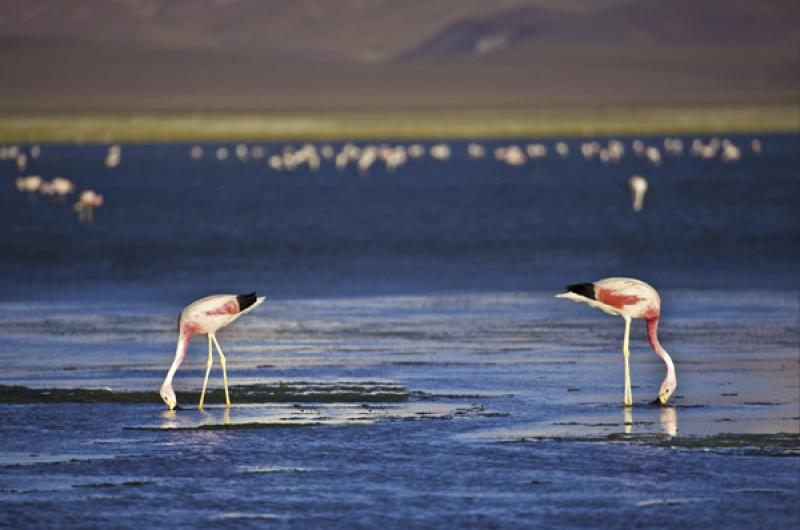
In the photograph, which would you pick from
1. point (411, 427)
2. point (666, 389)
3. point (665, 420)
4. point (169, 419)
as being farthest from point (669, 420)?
point (169, 419)

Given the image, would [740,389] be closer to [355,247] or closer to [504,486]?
[504,486]

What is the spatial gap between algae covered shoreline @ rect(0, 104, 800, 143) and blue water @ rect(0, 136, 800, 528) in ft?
318

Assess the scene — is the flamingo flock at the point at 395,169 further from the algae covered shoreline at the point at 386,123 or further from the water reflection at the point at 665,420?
the algae covered shoreline at the point at 386,123

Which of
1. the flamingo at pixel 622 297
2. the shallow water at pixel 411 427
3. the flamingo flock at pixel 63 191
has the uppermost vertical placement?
the flamingo flock at pixel 63 191

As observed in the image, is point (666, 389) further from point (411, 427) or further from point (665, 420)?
point (411, 427)

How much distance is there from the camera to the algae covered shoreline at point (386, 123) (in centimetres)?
13750

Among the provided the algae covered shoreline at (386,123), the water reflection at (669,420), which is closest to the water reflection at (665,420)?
the water reflection at (669,420)

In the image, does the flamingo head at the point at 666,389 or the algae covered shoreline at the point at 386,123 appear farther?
the algae covered shoreline at the point at 386,123

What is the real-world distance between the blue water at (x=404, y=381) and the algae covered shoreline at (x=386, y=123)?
96987 millimetres

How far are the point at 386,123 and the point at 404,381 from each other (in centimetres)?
13982

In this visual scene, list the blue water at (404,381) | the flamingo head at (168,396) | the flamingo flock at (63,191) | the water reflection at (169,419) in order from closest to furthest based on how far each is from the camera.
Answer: the blue water at (404,381), the water reflection at (169,419), the flamingo head at (168,396), the flamingo flock at (63,191)

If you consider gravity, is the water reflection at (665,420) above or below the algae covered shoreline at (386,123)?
below

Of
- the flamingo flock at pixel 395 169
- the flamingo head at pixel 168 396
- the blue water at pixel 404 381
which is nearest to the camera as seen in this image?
the blue water at pixel 404 381

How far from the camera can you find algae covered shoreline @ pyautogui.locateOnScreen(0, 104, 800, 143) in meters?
138
